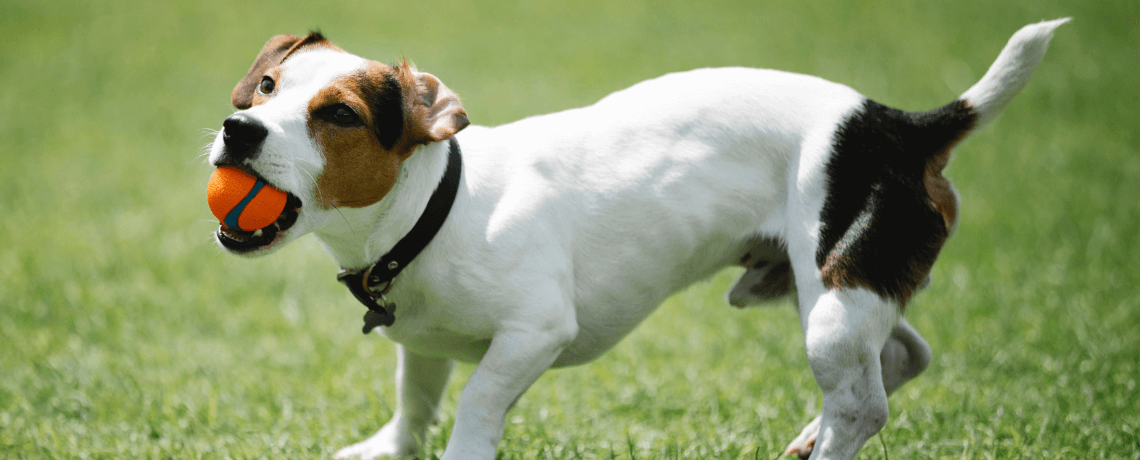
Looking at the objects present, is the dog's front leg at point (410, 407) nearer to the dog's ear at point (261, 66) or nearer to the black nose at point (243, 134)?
the dog's ear at point (261, 66)

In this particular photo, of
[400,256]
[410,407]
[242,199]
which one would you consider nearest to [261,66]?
[242,199]

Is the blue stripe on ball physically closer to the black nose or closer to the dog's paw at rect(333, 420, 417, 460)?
the black nose

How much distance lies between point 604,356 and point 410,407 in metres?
2.24

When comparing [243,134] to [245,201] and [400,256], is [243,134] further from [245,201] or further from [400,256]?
[400,256]

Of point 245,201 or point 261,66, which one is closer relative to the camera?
point 245,201

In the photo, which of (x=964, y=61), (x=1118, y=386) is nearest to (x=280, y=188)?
(x=1118, y=386)

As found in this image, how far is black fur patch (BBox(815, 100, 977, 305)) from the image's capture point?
308cm

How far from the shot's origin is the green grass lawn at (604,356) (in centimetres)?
432

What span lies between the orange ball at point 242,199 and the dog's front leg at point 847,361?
1.84 m

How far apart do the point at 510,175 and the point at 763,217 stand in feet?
3.09

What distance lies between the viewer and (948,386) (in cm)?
500

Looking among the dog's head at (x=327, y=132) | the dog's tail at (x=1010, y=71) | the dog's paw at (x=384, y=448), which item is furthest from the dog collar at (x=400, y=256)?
the dog's tail at (x=1010, y=71)

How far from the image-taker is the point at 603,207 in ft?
10.5

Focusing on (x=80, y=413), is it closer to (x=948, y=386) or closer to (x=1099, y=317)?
(x=948, y=386)
